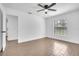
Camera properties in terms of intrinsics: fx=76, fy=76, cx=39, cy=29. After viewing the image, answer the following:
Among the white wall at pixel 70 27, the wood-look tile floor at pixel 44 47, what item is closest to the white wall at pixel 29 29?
the wood-look tile floor at pixel 44 47

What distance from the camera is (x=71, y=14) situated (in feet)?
5.46

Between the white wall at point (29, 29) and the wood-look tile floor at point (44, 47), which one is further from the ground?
the white wall at point (29, 29)

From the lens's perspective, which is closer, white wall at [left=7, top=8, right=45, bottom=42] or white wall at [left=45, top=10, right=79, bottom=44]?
white wall at [left=45, top=10, right=79, bottom=44]

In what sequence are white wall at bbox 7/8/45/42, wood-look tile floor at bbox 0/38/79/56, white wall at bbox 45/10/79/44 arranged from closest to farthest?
white wall at bbox 45/10/79/44
wood-look tile floor at bbox 0/38/79/56
white wall at bbox 7/8/45/42

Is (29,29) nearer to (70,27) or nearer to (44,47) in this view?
(44,47)

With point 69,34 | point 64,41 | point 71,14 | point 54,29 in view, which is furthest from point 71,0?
point 64,41

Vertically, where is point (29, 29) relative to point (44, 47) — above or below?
above

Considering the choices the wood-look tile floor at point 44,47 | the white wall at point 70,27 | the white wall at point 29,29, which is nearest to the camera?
the white wall at point 70,27

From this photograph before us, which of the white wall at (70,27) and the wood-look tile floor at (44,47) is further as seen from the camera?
the wood-look tile floor at (44,47)

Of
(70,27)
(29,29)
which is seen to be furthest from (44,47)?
(70,27)

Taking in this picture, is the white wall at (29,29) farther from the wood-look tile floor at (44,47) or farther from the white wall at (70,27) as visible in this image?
the white wall at (70,27)

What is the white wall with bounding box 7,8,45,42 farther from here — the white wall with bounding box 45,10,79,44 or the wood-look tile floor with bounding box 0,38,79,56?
the white wall with bounding box 45,10,79,44

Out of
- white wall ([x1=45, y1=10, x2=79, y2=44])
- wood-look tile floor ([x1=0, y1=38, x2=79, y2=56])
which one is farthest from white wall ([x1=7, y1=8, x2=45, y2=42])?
white wall ([x1=45, y1=10, x2=79, y2=44])

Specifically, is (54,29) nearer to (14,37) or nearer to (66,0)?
(66,0)
